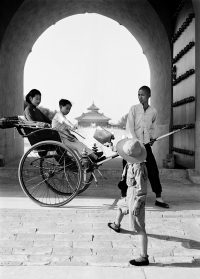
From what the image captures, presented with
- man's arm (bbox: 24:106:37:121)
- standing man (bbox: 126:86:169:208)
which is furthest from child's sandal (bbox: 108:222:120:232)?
man's arm (bbox: 24:106:37:121)

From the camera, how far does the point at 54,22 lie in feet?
30.2

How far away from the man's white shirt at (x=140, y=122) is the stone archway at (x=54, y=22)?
3141 millimetres

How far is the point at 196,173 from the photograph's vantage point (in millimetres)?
6008

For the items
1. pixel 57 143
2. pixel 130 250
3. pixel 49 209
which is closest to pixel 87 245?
pixel 130 250

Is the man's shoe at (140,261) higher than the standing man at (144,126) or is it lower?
lower

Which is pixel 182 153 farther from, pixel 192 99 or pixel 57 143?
pixel 57 143

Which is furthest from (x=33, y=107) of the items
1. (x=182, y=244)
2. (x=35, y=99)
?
(x=182, y=244)

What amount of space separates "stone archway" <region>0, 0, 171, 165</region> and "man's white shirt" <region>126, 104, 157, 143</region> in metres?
3.14

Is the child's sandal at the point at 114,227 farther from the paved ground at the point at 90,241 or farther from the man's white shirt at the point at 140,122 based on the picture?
the man's white shirt at the point at 140,122

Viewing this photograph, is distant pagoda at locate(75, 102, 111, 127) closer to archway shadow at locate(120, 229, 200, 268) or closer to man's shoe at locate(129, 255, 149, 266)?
archway shadow at locate(120, 229, 200, 268)

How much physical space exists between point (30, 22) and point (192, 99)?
3932 mm

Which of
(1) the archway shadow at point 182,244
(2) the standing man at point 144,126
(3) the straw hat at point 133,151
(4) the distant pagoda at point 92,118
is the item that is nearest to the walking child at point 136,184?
(3) the straw hat at point 133,151

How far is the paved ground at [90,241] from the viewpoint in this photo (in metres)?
2.80

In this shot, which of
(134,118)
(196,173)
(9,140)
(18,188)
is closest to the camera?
(134,118)
